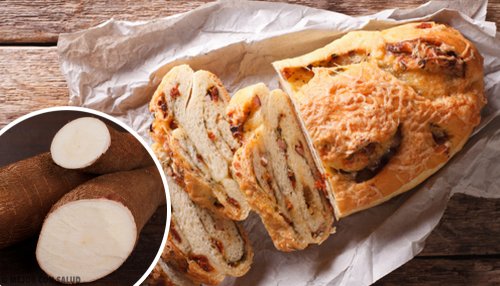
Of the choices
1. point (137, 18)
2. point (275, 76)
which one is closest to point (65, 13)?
point (137, 18)

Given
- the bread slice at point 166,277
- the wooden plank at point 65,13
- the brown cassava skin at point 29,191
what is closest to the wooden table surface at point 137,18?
the wooden plank at point 65,13

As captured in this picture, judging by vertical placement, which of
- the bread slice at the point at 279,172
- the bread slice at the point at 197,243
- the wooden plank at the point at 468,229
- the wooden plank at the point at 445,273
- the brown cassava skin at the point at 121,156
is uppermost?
the brown cassava skin at the point at 121,156

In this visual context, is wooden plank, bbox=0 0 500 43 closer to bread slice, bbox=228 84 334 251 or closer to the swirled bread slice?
bread slice, bbox=228 84 334 251

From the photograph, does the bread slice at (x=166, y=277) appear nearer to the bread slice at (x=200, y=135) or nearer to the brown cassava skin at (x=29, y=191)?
the bread slice at (x=200, y=135)

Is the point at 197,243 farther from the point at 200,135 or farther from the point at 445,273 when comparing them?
the point at 445,273

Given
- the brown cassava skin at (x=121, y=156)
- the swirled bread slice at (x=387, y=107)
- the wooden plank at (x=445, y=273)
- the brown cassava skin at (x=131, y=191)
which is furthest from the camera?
the wooden plank at (x=445, y=273)

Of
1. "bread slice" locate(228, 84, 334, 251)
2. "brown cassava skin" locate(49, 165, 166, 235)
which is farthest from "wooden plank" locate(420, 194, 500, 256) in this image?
"brown cassava skin" locate(49, 165, 166, 235)
